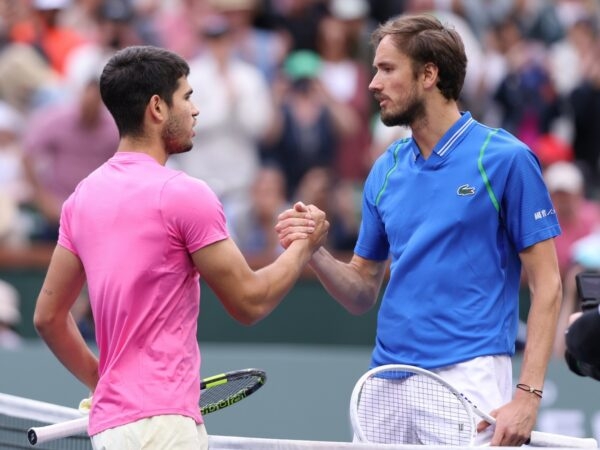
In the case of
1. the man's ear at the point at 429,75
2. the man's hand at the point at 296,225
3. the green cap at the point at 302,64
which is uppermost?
the green cap at the point at 302,64

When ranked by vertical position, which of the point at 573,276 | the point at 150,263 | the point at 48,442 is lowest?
the point at 48,442

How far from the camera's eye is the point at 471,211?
4598mm

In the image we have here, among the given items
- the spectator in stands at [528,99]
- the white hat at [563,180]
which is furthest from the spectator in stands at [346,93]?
the white hat at [563,180]

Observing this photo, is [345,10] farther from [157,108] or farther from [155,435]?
[155,435]

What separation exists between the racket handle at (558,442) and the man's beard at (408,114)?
3.71 ft

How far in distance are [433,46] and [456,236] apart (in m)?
0.65

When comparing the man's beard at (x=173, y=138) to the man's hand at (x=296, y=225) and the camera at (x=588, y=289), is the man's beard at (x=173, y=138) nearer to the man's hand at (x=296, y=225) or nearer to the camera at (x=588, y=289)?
the man's hand at (x=296, y=225)

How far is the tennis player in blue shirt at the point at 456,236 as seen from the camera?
4.53 metres

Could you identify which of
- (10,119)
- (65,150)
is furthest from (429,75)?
(10,119)

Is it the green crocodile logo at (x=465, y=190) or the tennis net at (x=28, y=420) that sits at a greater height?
the green crocodile logo at (x=465, y=190)

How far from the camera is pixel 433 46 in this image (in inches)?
186

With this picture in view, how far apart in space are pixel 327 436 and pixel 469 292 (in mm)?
4313

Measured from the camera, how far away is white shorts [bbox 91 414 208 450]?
3980 millimetres

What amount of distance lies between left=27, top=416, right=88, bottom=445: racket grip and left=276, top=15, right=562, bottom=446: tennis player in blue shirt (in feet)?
2.89
